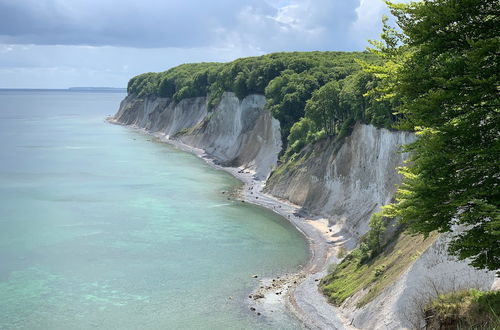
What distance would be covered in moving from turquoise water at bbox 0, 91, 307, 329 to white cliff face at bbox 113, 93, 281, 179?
8875 millimetres

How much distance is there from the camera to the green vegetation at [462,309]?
923 inches

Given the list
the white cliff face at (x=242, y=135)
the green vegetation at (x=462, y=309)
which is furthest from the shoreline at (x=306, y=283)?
the white cliff face at (x=242, y=135)

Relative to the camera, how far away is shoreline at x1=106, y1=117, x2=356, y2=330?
47.8 m

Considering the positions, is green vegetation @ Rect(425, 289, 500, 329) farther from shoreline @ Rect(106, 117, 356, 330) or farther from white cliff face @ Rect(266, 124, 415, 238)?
white cliff face @ Rect(266, 124, 415, 238)

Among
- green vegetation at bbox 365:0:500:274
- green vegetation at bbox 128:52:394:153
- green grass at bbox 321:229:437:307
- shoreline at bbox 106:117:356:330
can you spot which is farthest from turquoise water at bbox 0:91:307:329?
green vegetation at bbox 365:0:500:274

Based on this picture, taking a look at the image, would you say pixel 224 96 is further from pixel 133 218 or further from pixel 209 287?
pixel 209 287

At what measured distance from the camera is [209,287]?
54375 millimetres

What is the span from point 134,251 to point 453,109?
51.0 meters

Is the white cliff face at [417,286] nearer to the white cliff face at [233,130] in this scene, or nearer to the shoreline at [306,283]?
the shoreline at [306,283]

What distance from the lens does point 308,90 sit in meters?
108

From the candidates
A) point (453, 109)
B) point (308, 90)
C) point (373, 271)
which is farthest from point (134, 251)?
point (308, 90)

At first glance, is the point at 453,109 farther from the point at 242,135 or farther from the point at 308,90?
the point at 242,135

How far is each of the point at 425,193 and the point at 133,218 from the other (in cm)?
6452

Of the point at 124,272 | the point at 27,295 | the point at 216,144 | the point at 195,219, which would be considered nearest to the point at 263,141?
the point at 216,144
